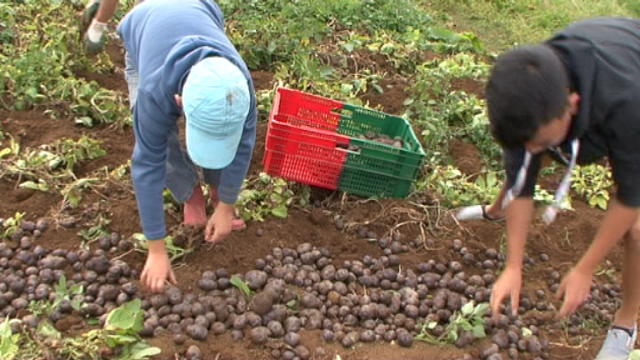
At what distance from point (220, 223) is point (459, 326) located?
4.09 feet

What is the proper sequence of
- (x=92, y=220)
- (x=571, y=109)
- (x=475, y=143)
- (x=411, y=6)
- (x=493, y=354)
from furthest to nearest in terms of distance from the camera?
(x=411, y=6)
(x=475, y=143)
(x=92, y=220)
(x=493, y=354)
(x=571, y=109)

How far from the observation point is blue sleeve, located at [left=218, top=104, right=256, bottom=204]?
278cm

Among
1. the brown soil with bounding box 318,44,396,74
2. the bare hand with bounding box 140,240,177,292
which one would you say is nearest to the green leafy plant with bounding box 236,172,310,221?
the bare hand with bounding box 140,240,177,292

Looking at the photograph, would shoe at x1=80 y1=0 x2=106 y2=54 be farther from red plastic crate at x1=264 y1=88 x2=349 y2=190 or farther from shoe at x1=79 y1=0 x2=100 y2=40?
red plastic crate at x1=264 y1=88 x2=349 y2=190

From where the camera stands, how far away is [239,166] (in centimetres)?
285

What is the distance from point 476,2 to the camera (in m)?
7.69

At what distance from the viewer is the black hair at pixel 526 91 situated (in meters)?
1.96

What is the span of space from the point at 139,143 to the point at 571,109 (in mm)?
1681

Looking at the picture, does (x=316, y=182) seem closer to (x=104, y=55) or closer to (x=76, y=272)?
(x=76, y=272)

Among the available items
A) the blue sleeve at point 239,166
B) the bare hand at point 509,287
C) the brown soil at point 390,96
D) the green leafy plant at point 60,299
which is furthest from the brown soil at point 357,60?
the green leafy plant at point 60,299

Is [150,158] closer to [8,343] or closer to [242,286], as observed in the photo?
[242,286]

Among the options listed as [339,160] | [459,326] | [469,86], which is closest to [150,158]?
[339,160]

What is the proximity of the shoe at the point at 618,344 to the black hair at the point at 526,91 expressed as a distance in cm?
142

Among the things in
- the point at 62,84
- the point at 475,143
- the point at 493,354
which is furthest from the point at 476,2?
the point at 493,354
